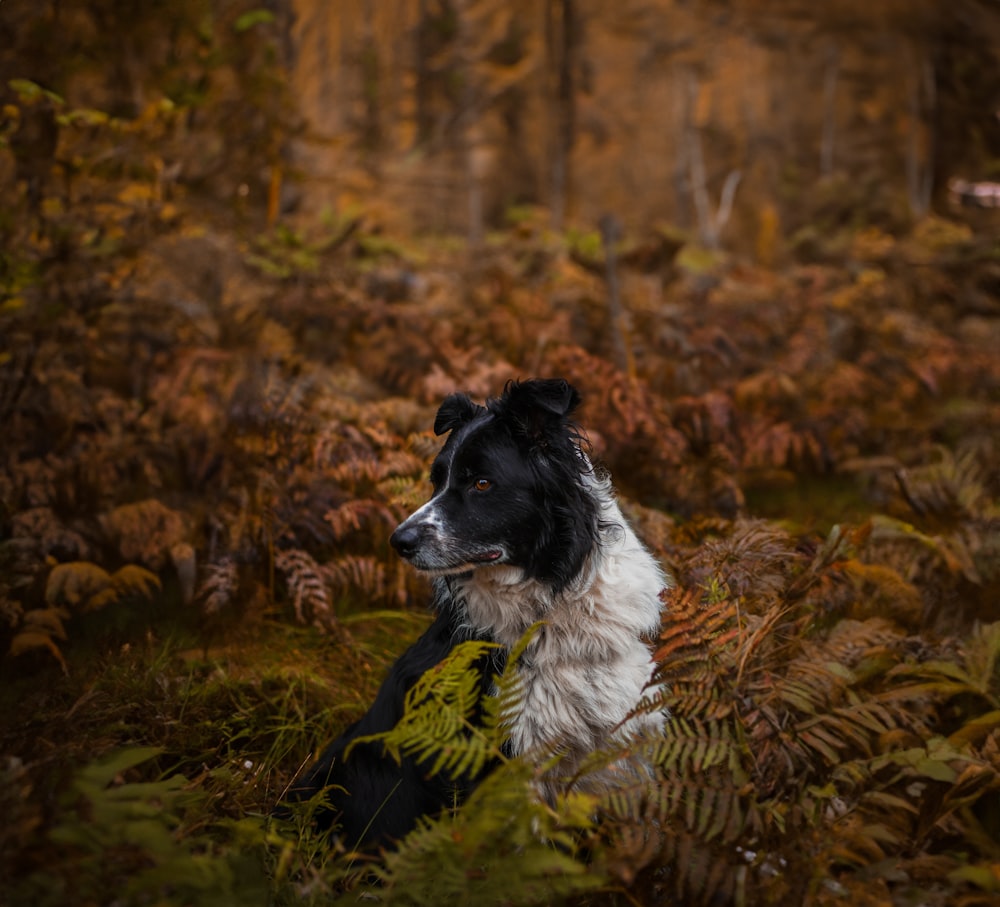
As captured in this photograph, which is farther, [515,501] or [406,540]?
[515,501]

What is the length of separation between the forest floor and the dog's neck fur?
0.23m

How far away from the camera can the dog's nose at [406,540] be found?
3141 mm

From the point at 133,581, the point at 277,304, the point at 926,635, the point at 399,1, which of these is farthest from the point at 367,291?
the point at 399,1

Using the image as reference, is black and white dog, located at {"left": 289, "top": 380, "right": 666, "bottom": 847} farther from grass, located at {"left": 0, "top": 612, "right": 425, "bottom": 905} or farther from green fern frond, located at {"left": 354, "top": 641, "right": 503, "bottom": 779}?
green fern frond, located at {"left": 354, "top": 641, "right": 503, "bottom": 779}

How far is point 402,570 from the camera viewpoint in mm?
4820

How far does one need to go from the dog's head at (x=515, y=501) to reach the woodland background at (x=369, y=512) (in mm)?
597

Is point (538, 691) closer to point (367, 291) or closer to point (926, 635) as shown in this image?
point (926, 635)

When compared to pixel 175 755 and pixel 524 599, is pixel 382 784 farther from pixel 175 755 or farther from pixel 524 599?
pixel 175 755

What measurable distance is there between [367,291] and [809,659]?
7.45m

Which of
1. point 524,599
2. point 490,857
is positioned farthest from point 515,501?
point 490,857

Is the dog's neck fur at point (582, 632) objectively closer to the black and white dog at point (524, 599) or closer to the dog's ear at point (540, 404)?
the black and white dog at point (524, 599)

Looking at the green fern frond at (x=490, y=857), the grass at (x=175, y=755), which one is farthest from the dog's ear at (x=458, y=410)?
the green fern frond at (x=490, y=857)

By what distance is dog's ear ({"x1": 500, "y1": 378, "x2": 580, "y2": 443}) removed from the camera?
3145 mm

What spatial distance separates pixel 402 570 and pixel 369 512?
1.47ft
